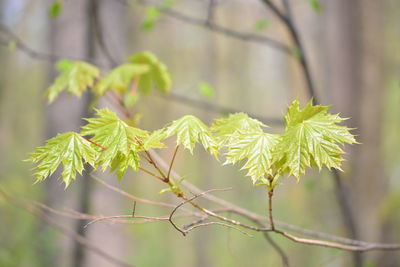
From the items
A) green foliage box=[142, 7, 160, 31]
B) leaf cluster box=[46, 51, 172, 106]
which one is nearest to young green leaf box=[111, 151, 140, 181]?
leaf cluster box=[46, 51, 172, 106]

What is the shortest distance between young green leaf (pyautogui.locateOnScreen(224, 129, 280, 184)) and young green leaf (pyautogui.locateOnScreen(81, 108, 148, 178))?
210 millimetres

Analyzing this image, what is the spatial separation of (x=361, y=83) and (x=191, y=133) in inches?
74.1

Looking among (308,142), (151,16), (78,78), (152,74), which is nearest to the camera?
(308,142)

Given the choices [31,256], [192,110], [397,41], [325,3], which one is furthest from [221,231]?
[325,3]

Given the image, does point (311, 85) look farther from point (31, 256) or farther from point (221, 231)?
point (221, 231)

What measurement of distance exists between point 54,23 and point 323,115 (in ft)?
7.48

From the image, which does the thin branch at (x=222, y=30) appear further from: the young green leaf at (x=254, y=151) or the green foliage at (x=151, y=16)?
the young green leaf at (x=254, y=151)

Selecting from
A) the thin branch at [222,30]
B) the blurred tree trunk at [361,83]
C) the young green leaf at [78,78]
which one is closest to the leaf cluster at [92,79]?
the young green leaf at [78,78]

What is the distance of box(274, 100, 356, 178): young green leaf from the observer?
75 centimetres

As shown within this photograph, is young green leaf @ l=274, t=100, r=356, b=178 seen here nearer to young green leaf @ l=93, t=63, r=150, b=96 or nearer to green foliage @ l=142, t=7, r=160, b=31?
young green leaf @ l=93, t=63, r=150, b=96

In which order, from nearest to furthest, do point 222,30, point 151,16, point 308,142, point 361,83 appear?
point 308,142, point 222,30, point 151,16, point 361,83

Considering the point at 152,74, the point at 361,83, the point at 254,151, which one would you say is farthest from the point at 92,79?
the point at 361,83

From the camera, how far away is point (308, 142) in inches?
29.9

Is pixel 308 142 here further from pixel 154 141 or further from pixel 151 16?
pixel 151 16
